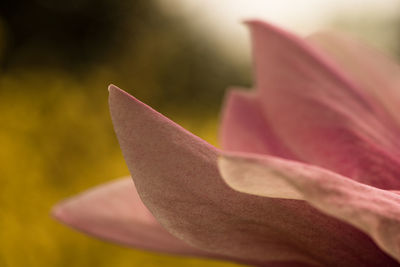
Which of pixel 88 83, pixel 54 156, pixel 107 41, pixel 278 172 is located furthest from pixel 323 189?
pixel 107 41

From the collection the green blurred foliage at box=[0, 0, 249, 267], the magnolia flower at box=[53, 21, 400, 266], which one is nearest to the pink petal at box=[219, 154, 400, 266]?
the magnolia flower at box=[53, 21, 400, 266]

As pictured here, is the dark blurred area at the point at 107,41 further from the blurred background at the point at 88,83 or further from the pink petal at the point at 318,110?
the pink petal at the point at 318,110

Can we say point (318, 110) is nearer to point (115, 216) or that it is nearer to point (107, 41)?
point (115, 216)

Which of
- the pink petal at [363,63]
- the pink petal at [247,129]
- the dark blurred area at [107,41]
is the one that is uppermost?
the dark blurred area at [107,41]

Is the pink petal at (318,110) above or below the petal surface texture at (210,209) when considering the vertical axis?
above

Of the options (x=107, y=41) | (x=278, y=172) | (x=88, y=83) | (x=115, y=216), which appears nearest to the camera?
(x=278, y=172)

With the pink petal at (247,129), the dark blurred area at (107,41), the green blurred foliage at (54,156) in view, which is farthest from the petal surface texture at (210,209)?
the dark blurred area at (107,41)

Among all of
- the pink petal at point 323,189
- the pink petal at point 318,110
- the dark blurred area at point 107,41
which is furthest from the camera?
the dark blurred area at point 107,41
